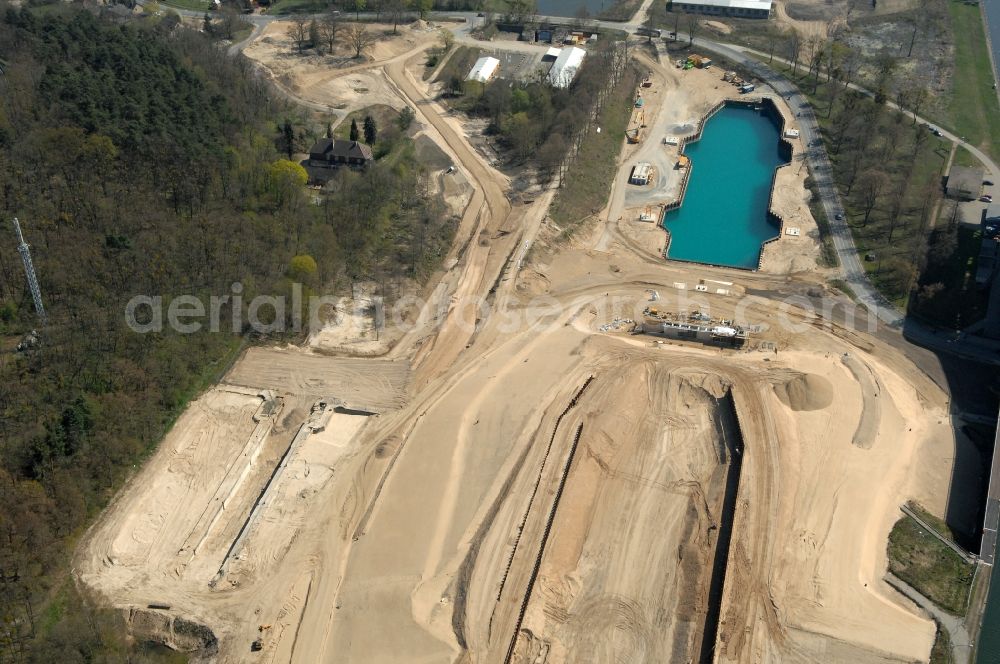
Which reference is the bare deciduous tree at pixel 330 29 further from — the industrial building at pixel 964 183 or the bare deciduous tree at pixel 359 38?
the industrial building at pixel 964 183

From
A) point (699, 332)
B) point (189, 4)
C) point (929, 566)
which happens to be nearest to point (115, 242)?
point (699, 332)

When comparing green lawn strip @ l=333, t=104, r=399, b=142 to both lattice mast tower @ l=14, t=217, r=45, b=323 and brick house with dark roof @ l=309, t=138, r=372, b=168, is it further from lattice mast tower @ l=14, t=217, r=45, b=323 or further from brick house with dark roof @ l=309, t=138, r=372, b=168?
lattice mast tower @ l=14, t=217, r=45, b=323

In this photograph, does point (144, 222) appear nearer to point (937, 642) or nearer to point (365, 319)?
point (365, 319)

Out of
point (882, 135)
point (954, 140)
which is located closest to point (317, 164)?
point (882, 135)

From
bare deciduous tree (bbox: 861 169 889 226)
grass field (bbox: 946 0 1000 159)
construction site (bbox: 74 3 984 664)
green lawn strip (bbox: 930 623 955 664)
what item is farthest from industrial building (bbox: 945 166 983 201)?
green lawn strip (bbox: 930 623 955 664)

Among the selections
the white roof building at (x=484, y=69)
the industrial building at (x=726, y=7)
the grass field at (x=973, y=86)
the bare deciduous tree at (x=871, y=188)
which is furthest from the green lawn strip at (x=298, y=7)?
the grass field at (x=973, y=86)

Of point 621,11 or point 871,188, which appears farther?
point 621,11

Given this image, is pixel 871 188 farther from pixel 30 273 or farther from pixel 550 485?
pixel 30 273
